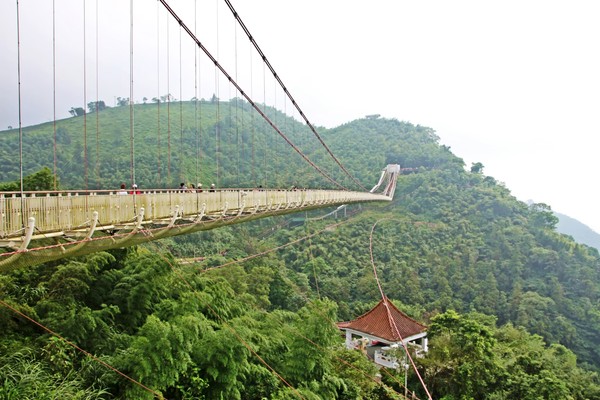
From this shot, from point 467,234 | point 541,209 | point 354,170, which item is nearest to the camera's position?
point 467,234

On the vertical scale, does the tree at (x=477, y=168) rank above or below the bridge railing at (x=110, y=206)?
above

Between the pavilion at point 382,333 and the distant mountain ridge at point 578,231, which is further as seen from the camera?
the distant mountain ridge at point 578,231

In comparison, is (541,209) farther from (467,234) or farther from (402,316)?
(402,316)

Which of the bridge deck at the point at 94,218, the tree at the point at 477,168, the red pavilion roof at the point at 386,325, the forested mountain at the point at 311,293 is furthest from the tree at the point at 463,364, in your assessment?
the tree at the point at 477,168

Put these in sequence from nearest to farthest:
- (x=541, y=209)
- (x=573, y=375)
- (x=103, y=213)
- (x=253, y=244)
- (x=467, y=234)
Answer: (x=103, y=213) → (x=573, y=375) → (x=253, y=244) → (x=467, y=234) → (x=541, y=209)

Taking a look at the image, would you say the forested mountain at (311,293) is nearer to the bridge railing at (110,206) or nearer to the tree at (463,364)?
the tree at (463,364)

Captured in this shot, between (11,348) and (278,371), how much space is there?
178 inches

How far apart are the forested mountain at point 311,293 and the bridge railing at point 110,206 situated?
5.85ft

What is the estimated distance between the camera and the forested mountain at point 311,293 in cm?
705

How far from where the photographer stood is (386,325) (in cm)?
1539

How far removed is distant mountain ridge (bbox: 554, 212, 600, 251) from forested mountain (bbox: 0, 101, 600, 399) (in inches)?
2481

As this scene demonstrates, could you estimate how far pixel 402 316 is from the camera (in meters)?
16.0

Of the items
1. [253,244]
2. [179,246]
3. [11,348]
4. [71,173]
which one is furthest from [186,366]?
[71,173]

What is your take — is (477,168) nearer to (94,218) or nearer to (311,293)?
(311,293)
